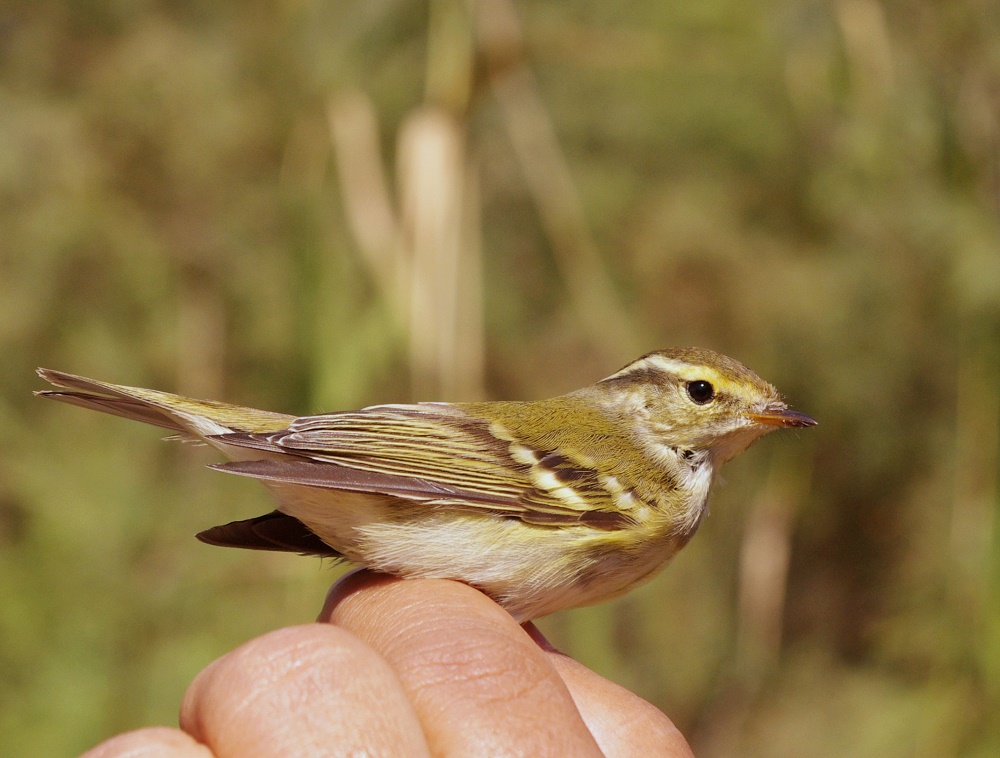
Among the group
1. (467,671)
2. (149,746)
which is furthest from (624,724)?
(149,746)

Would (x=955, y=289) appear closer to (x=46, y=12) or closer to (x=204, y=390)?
(x=204, y=390)

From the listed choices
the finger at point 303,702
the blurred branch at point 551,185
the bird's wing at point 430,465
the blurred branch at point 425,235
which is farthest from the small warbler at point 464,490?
the blurred branch at point 551,185

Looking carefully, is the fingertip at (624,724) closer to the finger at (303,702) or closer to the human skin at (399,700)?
the human skin at (399,700)

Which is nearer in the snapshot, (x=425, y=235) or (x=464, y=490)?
(x=464, y=490)

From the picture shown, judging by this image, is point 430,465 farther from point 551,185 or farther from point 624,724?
point 551,185

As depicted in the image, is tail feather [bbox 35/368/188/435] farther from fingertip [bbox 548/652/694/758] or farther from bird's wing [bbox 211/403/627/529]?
fingertip [bbox 548/652/694/758]
